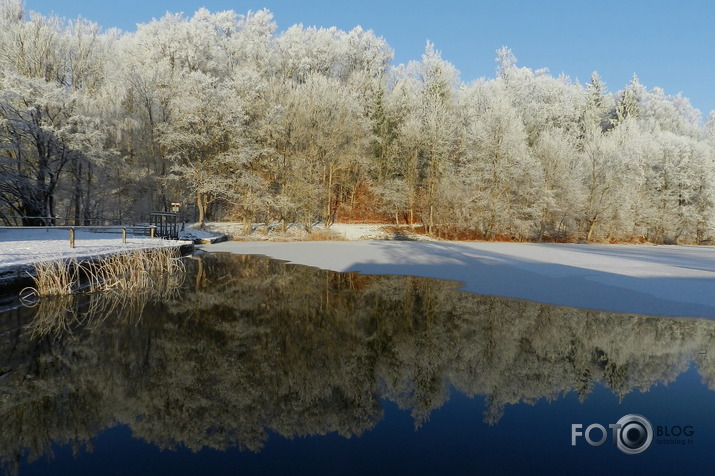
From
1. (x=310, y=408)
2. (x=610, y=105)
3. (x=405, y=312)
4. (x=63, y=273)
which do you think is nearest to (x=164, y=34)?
(x=63, y=273)

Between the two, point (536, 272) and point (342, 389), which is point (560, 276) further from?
point (342, 389)

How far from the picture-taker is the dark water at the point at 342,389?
3.83 metres

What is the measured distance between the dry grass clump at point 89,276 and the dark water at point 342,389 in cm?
100

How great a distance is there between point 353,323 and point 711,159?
159 feet

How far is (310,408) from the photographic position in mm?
4840

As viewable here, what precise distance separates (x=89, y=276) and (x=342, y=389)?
34.7 ft

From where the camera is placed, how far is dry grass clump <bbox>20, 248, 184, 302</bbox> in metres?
10.1

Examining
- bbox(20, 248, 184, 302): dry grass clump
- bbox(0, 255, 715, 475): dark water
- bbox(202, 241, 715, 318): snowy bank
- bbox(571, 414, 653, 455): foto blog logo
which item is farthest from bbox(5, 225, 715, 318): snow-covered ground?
bbox(571, 414, 653, 455): foto blog logo

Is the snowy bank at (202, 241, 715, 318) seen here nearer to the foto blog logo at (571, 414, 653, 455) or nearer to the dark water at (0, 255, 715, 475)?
the dark water at (0, 255, 715, 475)

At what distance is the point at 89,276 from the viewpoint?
→ 1223 centimetres

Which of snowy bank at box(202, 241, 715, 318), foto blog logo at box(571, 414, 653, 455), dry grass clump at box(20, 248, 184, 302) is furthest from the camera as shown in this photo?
snowy bank at box(202, 241, 715, 318)

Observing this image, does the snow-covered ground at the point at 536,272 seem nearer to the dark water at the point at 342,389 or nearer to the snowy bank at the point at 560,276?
the snowy bank at the point at 560,276

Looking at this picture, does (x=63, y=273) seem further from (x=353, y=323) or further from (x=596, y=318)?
(x=596, y=318)

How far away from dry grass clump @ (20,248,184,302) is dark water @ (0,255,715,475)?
1.00m
